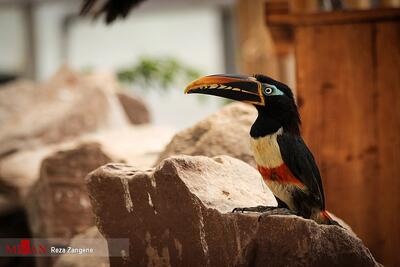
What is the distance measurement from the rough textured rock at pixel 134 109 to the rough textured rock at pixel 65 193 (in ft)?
5.24

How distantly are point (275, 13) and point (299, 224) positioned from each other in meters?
1.11

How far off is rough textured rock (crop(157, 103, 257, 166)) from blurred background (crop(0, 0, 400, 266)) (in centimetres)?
28

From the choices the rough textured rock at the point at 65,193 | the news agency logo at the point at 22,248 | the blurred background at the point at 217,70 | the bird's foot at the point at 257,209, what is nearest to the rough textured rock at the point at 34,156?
the blurred background at the point at 217,70

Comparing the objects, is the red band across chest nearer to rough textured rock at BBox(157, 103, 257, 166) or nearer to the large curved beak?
the large curved beak

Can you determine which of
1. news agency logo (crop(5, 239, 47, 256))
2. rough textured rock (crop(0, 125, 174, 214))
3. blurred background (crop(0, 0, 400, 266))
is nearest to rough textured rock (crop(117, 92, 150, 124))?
blurred background (crop(0, 0, 400, 266))

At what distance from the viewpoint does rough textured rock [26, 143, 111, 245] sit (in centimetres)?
272

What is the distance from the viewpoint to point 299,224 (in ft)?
4.91

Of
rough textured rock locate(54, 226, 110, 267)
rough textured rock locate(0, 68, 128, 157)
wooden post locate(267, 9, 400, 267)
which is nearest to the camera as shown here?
rough textured rock locate(54, 226, 110, 267)

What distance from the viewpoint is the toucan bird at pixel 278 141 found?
61.6 inches

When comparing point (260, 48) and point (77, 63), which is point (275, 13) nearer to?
point (260, 48)

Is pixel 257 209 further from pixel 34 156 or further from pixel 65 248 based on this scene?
pixel 34 156

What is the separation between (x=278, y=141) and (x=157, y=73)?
3.33 metres

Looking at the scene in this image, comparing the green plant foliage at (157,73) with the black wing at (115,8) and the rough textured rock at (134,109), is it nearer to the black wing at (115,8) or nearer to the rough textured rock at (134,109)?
the rough textured rock at (134,109)

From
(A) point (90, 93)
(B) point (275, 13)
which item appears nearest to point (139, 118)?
(A) point (90, 93)
